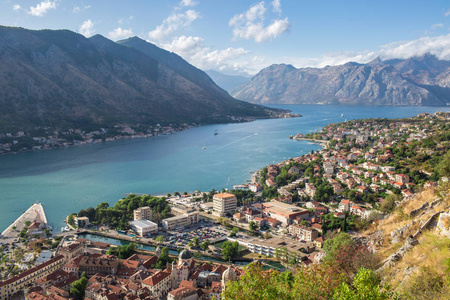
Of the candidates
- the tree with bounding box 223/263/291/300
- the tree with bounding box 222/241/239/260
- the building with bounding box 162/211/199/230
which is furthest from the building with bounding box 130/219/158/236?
the tree with bounding box 223/263/291/300

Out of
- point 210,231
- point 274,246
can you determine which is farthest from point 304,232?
point 210,231

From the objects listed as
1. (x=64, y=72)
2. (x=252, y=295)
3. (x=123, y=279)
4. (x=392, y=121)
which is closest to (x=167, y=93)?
(x=64, y=72)

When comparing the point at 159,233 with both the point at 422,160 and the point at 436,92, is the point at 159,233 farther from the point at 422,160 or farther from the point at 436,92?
the point at 436,92

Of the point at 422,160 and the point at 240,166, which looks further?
the point at 240,166

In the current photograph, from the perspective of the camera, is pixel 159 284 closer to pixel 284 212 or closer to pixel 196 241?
pixel 196 241

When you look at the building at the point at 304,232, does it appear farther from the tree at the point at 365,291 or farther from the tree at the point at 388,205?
the tree at the point at 365,291

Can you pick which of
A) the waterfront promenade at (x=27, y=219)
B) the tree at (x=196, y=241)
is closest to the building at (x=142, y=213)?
the tree at (x=196, y=241)

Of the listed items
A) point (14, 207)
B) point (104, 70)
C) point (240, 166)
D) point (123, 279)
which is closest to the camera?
point (123, 279)
